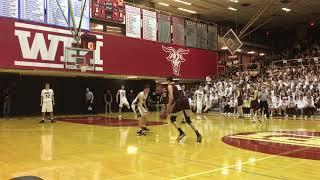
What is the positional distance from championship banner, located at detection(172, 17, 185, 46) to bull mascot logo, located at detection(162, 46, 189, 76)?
0.67 meters

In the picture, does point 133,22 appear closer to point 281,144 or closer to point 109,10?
point 109,10

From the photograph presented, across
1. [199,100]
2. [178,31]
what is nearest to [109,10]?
[178,31]

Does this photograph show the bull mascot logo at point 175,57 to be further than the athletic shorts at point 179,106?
Yes

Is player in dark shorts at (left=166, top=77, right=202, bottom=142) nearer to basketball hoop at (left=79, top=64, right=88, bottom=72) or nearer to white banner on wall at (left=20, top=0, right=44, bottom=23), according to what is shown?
basketball hoop at (left=79, top=64, right=88, bottom=72)

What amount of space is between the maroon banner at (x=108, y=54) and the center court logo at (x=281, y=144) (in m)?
12.2

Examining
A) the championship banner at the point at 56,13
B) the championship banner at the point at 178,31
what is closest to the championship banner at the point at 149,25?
the championship banner at the point at 178,31

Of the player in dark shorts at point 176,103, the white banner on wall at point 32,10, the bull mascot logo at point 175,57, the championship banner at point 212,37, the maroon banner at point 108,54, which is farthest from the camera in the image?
the championship banner at point 212,37

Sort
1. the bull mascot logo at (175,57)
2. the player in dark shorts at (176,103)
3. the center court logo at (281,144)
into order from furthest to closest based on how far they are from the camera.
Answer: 1. the bull mascot logo at (175,57)
2. the player in dark shorts at (176,103)
3. the center court logo at (281,144)

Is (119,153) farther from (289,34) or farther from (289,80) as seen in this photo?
(289,34)

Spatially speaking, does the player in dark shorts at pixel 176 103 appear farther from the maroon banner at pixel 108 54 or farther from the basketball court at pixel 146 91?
the maroon banner at pixel 108 54

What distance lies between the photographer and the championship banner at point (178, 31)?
89.3 ft

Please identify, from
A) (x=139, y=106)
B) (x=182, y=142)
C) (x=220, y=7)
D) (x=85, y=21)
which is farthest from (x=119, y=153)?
(x=220, y=7)

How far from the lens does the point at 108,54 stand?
22.8 meters

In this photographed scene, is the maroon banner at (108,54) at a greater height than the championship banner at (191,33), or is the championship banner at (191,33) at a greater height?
the championship banner at (191,33)
